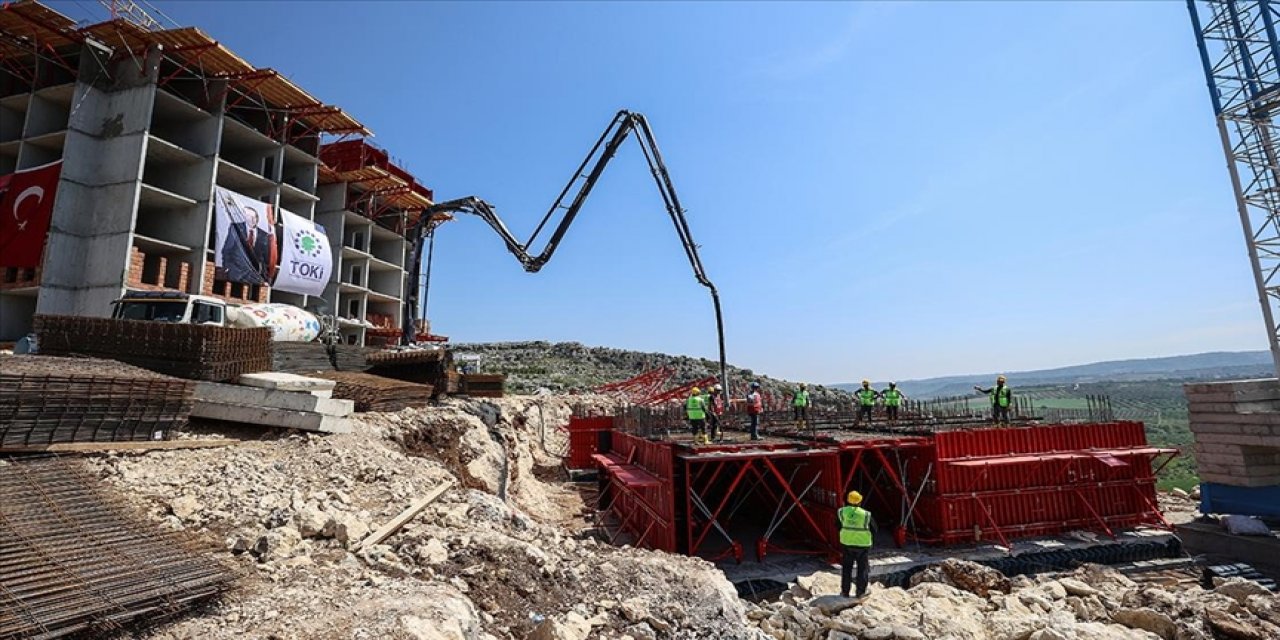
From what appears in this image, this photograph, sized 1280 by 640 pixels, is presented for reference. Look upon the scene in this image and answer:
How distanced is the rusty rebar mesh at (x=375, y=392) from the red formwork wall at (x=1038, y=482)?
43.5 ft

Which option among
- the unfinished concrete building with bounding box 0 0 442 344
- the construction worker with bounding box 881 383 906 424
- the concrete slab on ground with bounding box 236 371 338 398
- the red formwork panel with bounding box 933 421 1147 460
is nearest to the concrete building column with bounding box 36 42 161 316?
the unfinished concrete building with bounding box 0 0 442 344

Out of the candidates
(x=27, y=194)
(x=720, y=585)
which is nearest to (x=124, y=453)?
(x=720, y=585)

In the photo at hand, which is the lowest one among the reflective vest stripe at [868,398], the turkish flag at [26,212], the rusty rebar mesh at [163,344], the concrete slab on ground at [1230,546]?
the concrete slab on ground at [1230,546]

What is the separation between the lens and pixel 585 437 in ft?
70.2

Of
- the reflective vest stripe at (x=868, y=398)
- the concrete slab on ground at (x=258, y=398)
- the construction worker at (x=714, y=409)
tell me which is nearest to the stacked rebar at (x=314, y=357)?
the concrete slab on ground at (x=258, y=398)

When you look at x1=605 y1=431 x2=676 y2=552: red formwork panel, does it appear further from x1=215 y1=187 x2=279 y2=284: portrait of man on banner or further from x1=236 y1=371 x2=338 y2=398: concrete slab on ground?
x1=215 y1=187 x2=279 y2=284: portrait of man on banner

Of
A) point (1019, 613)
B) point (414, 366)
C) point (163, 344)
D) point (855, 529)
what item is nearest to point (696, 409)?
point (855, 529)

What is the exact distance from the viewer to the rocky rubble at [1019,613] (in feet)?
25.3

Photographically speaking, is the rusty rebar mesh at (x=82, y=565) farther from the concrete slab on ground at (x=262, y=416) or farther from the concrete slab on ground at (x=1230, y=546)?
the concrete slab on ground at (x=1230, y=546)

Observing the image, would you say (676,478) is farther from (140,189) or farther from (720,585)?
(140,189)

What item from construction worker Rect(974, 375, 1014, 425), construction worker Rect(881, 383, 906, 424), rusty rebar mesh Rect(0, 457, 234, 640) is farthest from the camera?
construction worker Rect(881, 383, 906, 424)

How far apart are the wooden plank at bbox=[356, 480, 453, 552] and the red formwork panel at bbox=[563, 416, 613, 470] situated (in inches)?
455

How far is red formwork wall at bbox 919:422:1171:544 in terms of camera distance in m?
13.1

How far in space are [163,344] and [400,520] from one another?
24.5 feet
